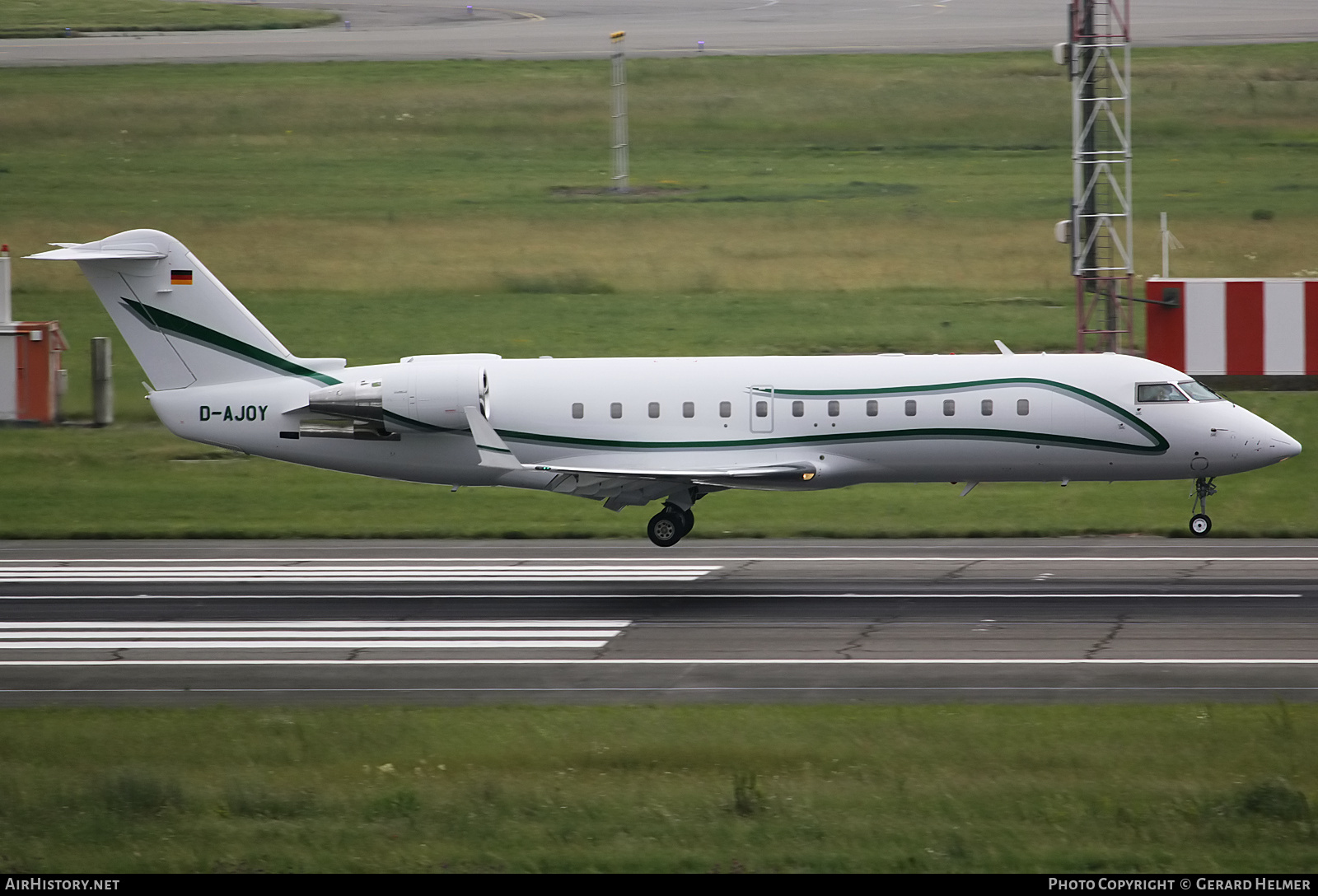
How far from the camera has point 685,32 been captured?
7562 centimetres

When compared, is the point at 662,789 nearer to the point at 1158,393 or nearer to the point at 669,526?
the point at 669,526

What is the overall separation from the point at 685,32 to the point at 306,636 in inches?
2360

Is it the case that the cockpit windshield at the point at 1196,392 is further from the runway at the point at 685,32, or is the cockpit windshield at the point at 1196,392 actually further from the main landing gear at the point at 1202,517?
the runway at the point at 685,32

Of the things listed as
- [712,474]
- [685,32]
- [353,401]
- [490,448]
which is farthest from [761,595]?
[685,32]

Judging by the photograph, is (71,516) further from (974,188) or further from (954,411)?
(974,188)

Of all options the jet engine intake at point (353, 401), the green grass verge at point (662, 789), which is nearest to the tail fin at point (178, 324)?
the jet engine intake at point (353, 401)

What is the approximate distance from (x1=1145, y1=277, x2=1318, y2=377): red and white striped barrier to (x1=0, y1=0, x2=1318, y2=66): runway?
1492 inches

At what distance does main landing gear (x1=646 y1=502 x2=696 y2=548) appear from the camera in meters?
26.1

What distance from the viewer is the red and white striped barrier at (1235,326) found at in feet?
117

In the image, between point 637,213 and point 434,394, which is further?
point 637,213

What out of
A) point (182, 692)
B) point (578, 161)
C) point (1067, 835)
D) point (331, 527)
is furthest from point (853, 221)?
point (1067, 835)

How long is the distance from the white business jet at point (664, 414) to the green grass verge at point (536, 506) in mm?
3566

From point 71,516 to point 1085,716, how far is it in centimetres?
2259

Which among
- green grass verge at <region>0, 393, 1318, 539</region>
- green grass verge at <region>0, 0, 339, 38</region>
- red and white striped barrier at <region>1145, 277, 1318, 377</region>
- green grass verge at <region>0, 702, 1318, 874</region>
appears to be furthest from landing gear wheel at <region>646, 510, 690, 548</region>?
green grass verge at <region>0, 0, 339, 38</region>
